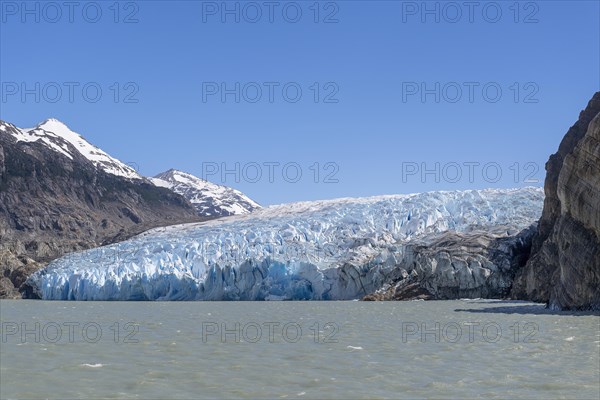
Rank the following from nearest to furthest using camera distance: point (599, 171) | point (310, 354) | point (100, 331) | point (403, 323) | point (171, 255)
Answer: point (310, 354), point (100, 331), point (403, 323), point (599, 171), point (171, 255)

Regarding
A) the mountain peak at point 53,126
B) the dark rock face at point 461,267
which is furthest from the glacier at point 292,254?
the mountain peak at point 53,126

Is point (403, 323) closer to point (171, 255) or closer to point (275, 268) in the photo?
point (275, 268)

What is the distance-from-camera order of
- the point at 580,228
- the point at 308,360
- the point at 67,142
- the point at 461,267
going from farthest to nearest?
the point at 67,142 → the point at 461,267 → the point at 580,228 → the point at 308,360

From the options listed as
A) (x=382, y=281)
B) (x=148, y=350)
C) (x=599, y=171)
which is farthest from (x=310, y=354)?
(x=382, y=281)

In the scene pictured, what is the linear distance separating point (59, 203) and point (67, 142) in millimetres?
49688

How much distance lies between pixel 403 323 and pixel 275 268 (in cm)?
1934

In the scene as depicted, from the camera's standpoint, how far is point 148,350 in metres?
13.4

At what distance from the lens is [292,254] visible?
39000 mm

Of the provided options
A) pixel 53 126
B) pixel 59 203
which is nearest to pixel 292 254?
pixel 59 203

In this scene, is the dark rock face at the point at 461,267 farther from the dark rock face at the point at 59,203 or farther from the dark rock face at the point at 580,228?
the dark rock face at the point at 59,203

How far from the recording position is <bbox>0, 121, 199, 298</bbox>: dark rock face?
94.2 metres

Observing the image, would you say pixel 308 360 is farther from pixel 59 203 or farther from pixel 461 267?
pixel 59 203

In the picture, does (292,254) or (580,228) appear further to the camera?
(292,254)

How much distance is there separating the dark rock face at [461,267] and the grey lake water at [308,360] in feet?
48.4
